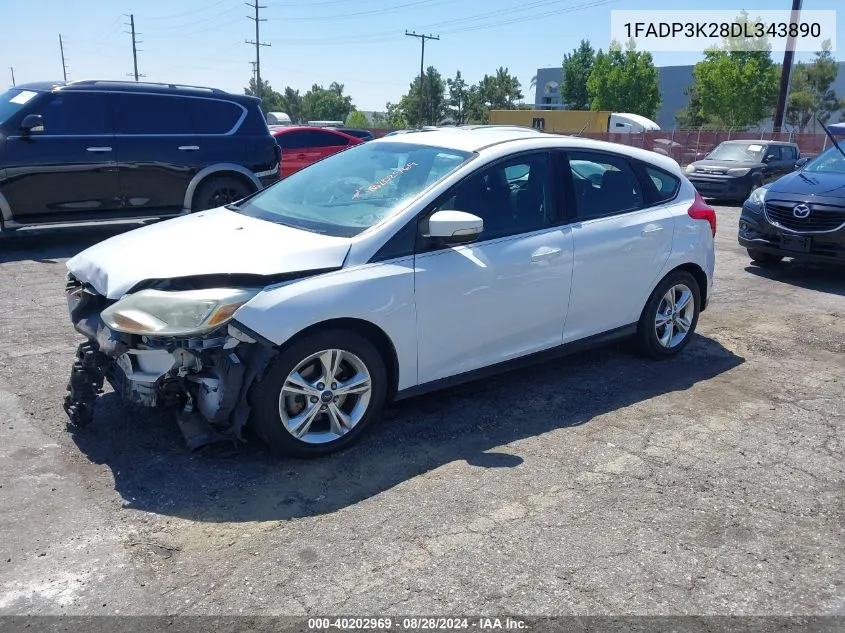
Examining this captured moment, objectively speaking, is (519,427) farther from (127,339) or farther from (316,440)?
(127,339)

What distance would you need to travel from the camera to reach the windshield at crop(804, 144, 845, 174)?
9.25 m

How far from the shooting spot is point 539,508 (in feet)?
11.4

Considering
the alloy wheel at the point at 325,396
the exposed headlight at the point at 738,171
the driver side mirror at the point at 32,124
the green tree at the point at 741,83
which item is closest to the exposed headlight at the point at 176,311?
the alloy wheel at the point at 325,396

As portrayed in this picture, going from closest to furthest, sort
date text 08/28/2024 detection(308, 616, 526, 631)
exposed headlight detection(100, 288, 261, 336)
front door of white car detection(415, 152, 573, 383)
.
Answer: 1. date text 08/28/2024 detection(308, 616, 526, 631)
2. exposed headlight detection(100, 288, 261, 336)
3. front door of white car detection(415, 152, 573, 383)

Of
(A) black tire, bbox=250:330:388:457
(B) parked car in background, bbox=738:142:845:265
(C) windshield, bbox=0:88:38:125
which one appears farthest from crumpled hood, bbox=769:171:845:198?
(C) windshield, bbox=0:88:38:125

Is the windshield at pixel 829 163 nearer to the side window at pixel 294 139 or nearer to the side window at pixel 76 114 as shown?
the side window at pixel 76 114

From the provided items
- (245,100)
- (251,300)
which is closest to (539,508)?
(251,300)

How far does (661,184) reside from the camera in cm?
552

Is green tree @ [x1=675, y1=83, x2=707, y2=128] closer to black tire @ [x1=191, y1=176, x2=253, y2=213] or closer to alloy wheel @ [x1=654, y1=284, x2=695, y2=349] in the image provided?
black tire @ [x1=191, y1=176, x2=253, y2=213]

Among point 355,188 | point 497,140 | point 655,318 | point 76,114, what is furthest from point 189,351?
point 76,114

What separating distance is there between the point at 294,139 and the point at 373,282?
12743 mm

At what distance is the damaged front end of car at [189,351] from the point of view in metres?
3.49

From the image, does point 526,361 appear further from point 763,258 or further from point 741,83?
point 741,83

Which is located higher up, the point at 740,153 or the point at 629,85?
the point at 629,85
